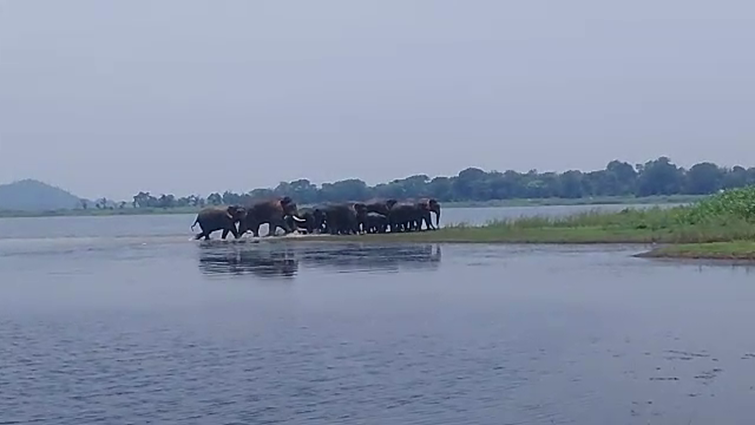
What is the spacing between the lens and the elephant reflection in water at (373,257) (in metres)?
37.4

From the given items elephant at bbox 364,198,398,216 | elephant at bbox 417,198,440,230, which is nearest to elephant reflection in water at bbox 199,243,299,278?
elephant at bbox 364,198,398,216

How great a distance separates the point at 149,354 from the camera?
19609 mm

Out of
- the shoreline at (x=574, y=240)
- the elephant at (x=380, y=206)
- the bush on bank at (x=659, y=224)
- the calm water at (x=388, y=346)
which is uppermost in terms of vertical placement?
the elephant at (x=380, y=206)

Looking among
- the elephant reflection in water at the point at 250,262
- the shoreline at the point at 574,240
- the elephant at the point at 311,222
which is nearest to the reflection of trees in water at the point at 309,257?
the elephant reflection in water at the point at 250,262

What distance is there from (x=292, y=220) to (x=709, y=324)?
41650 mm

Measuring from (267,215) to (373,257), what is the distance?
18649 millimetres

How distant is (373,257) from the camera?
42156 mm

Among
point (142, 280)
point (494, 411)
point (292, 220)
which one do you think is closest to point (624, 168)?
point (292, 220)

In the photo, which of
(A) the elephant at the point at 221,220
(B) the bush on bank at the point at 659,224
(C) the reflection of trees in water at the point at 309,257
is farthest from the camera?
(A) the elephant at the point at 221,220

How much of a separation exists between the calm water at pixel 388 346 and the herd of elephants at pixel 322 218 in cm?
2472

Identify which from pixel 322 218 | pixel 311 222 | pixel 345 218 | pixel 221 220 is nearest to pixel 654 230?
pixel 345 218

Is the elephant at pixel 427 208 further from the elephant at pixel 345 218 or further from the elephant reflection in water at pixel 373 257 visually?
the elephant reflection in water at pixel 373 257

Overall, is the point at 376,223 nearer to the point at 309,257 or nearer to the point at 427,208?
the point at 427,208

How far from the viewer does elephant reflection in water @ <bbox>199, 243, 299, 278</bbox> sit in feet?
118
